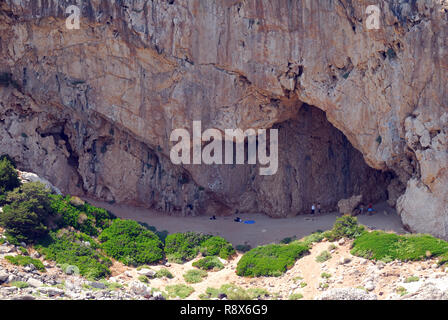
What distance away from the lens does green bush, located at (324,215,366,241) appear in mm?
23719

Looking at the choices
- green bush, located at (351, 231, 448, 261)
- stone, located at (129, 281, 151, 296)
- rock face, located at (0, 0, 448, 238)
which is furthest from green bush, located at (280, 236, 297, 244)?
stone, located at (129, 281, 151, 296)

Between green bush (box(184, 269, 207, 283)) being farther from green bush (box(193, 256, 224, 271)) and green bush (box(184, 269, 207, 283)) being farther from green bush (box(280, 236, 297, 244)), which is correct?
green bush (box(280, 236, 297, 244))

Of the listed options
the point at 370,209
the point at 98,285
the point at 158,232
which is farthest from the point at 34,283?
the point at 370,209

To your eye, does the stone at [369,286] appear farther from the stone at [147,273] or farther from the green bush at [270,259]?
the stone at [147,273]

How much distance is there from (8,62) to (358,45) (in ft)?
54.2

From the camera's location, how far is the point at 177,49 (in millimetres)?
27250

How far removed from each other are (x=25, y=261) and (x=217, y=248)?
7.90 m

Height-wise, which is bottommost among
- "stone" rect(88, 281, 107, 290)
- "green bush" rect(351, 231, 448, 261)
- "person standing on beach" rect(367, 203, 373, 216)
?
"stone" rect(88, 281, 107, 290)

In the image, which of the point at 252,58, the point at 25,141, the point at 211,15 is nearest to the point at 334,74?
the point at 252,58

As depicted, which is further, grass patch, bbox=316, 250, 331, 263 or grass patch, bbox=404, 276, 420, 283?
grass patch, bbox=316, 250, 331, 263

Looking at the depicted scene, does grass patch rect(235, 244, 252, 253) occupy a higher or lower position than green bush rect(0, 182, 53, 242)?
lower

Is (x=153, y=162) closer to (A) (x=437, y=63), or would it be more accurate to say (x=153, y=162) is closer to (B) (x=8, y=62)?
(B) (x=8, y=62)

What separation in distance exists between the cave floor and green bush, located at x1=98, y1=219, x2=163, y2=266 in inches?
98.2

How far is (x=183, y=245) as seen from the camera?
82.9ft
